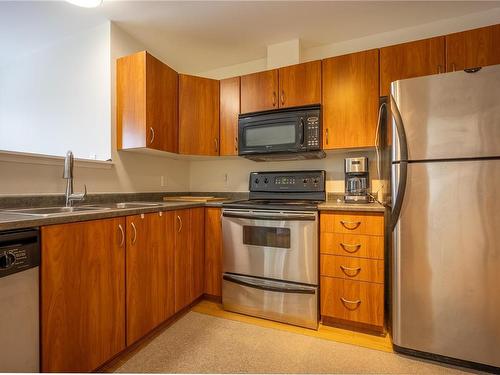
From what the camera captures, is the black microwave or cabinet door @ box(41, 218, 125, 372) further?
the black microwave

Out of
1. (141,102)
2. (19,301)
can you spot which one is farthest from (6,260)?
(141,102)

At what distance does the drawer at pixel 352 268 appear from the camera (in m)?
1.69

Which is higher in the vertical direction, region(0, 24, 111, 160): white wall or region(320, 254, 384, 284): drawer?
region(0, 24, 111, 160): white wall

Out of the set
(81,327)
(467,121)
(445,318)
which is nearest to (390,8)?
(467,121)

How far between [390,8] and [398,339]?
2.37m

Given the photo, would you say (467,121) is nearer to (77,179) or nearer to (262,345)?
(262,345)

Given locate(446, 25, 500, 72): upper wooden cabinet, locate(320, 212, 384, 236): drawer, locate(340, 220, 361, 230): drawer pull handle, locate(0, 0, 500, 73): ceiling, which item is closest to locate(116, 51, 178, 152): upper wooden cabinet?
locate(0, 0, 500, 73): ceiling

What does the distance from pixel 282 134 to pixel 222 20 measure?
1075mm

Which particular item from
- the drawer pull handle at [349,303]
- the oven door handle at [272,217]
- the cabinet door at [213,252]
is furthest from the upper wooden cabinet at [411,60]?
the cabinet door at [213,252]

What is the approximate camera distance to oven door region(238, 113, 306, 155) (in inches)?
82.1

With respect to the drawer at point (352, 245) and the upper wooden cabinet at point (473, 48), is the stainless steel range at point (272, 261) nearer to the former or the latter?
the drawer at point (352, 245)

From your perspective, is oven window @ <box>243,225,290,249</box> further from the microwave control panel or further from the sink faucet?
the sink faucet

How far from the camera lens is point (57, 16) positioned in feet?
6.51

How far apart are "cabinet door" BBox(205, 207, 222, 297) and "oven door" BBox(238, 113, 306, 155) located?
644 mm
